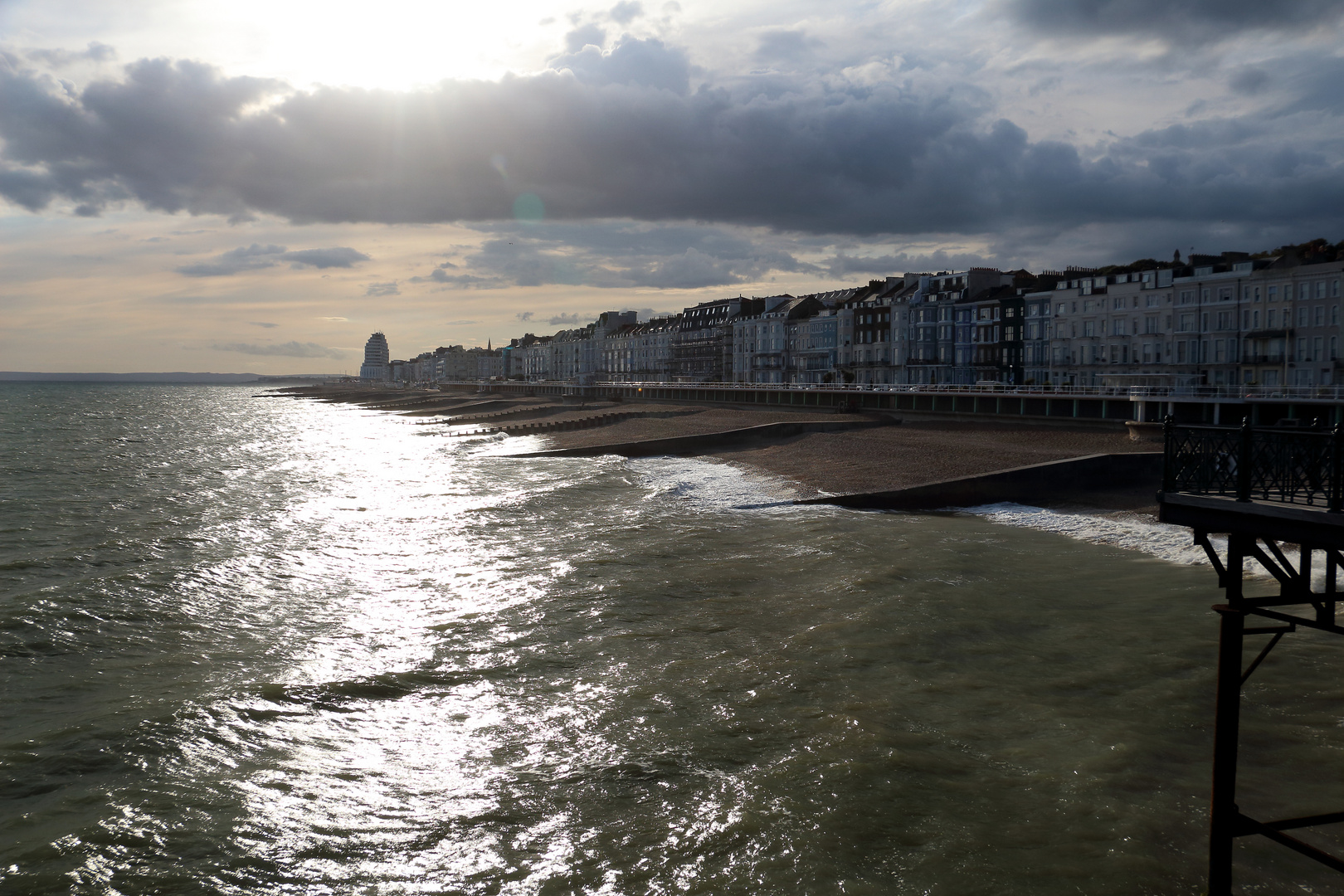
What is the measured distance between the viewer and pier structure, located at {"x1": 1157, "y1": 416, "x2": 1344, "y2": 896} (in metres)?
7.07

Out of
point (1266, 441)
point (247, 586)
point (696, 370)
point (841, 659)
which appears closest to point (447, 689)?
point (841, 659)

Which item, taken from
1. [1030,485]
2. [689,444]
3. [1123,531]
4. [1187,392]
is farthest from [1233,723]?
[1187,392]

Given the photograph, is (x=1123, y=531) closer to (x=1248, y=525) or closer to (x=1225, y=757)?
(x=1248, y=525)

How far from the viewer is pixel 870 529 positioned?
23672 millimetres

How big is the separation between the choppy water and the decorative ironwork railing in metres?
3.27

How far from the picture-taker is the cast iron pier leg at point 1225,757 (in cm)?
705

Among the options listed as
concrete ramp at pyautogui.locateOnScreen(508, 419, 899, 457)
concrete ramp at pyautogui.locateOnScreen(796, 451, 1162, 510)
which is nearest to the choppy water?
concrete ramp at pyautogui.locateOnScreen(796, 451, 1162, 510)

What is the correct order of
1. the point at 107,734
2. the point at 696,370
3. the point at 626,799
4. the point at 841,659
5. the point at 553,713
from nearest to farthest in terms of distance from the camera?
1. the point at 626,799
2. the point at 107,734
3. the point at 553,713
4. the point at 841,659
5. the point at 696,370

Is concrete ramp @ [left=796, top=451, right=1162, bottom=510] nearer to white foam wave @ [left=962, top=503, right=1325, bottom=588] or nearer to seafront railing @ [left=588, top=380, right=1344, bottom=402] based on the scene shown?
white foam wave @ [left=962, top=503, right=1325, bottom=588]

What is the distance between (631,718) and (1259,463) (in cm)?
745

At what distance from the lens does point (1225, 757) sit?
7172 millimetres

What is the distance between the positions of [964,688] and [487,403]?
104988 millimetres

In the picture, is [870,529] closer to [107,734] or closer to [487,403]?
[107,734]

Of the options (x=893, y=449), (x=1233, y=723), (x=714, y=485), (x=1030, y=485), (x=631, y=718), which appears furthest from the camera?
(x=893, y=449)
